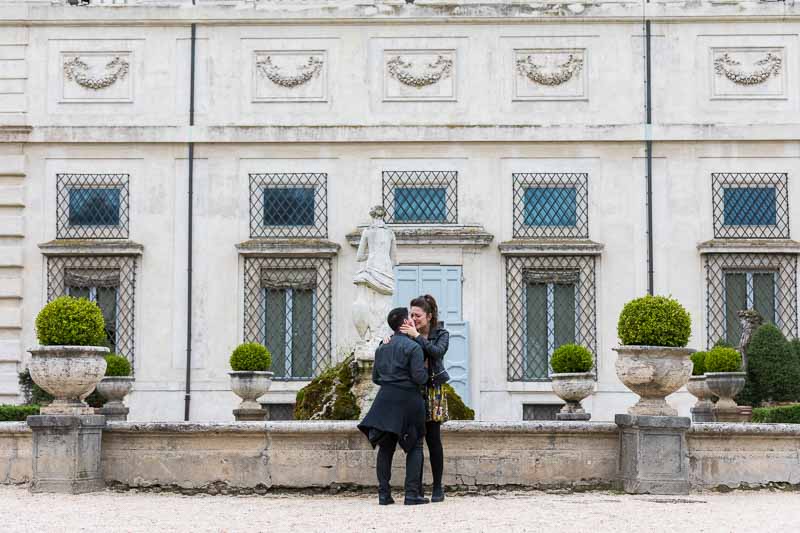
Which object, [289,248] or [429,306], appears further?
[289,248]

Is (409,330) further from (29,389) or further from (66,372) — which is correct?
(29,389)

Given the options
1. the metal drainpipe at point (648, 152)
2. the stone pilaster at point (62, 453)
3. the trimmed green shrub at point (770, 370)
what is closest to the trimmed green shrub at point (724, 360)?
the trimmed green shrub at point (770, 370)

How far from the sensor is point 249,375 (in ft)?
59.7

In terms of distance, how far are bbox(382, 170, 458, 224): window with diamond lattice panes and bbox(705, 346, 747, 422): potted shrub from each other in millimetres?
5858

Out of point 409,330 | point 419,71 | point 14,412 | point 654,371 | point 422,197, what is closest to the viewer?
point 409,330

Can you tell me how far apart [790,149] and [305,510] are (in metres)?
14.6

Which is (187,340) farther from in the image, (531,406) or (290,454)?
(290,454)

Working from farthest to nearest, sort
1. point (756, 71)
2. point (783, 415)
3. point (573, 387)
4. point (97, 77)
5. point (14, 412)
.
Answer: point (97, 77), point (756, 71), point (573, 387), point (14, 412), point (783, 415)

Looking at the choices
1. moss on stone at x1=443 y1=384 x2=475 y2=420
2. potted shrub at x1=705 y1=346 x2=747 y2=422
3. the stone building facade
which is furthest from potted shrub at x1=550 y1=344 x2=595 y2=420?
moss on stone at x1=443 y1=384 x2=475 y2=420

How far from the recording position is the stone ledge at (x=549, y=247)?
21297 mm

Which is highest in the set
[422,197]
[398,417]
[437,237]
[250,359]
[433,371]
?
[422,197]

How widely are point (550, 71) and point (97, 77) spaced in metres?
7.92

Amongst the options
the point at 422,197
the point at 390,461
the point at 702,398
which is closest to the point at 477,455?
the point at 390,461

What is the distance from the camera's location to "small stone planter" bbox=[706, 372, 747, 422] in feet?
56.7
